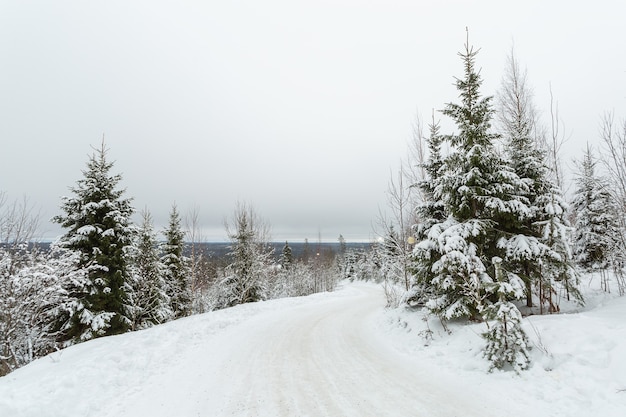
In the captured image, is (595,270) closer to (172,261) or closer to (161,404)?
(161,404)

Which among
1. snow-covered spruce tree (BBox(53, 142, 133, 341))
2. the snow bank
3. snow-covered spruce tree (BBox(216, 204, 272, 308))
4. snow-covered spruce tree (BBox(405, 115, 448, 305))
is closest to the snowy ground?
the snow bank

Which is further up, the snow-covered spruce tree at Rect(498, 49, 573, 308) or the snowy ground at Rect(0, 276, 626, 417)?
the snow-covered spruce tree at Rect(498, 49, 573, 308)

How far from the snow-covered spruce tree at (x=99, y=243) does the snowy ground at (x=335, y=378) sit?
5132 millimetres

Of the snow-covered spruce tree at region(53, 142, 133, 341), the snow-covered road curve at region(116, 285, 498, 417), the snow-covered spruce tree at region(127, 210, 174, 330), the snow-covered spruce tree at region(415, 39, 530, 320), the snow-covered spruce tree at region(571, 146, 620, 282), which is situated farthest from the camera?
the snow-covered spruce tree at region(571, 146, 620, 282)

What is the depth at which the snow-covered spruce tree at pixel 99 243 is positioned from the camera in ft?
42.5

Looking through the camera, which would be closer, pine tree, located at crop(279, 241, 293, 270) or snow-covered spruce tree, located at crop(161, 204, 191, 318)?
snow-covered spruce tree, located at crop(161, 204, 191, 318)

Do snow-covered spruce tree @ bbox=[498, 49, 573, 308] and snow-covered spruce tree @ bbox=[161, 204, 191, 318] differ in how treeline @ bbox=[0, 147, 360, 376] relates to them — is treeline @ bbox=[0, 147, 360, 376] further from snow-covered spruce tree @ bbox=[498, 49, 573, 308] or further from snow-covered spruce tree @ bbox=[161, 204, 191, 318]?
snow-covered spruce tree @ bbox=[498, 49, 573, 308]

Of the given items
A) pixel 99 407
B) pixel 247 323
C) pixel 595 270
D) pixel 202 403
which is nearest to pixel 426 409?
pixel 202 403

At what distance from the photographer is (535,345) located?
6.25 meters

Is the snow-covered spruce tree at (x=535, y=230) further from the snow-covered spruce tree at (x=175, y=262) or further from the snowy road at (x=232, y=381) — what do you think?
the snow-covered spruce tree at (x=175, y=262)

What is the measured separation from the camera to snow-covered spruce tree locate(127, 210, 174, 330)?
1462cm

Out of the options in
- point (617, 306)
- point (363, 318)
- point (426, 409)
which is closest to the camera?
point (426, 409)

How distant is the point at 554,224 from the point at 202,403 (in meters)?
10.4

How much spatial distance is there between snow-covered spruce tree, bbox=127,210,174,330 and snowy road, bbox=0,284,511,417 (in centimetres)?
593
